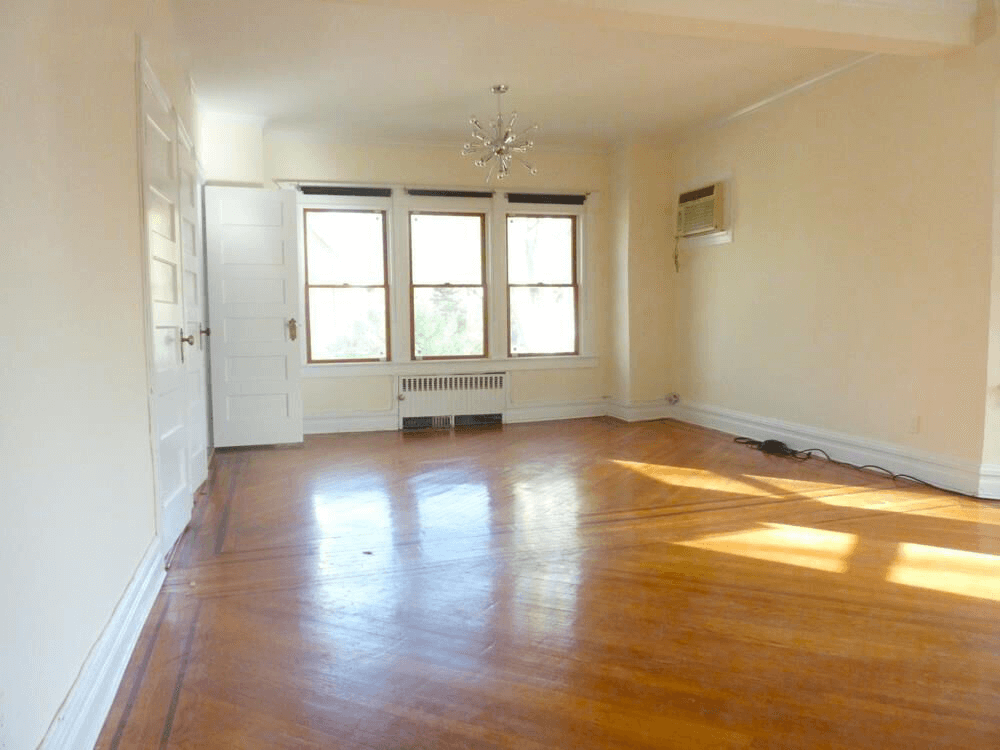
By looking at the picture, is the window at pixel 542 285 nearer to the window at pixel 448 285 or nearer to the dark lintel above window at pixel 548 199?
the dark lintel above window at pixel 548 199

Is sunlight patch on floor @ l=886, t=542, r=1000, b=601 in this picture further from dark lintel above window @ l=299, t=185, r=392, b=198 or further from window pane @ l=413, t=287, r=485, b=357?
dark lintel above window @ l=299, t=185, r=392, b=198

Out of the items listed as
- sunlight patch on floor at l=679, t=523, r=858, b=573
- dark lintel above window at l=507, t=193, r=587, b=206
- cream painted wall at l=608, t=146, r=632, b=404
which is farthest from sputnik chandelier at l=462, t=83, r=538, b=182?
sunlight patch on floor at l=679, t=523, r=858, b=573

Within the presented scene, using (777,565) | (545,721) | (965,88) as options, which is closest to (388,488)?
(777,565)

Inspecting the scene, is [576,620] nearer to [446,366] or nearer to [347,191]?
[446,366]

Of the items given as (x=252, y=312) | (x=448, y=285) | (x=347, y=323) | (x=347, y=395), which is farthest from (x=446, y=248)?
(x=252, y=312)

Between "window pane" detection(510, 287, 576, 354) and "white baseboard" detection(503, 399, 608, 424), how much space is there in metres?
0.61

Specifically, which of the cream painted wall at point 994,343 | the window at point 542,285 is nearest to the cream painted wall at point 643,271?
the window at point 542,285

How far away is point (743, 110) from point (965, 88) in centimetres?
219

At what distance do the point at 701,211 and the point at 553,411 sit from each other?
8.63 feet

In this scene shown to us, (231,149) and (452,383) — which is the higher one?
(231,149)

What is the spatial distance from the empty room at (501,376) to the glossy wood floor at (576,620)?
2 centimetres

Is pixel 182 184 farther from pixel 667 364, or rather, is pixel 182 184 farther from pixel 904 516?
pixel 667 364

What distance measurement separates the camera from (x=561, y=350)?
795 centimetres

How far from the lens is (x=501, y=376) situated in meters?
7.55
